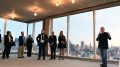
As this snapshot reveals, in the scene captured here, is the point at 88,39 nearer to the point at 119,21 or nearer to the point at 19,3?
the point at 119,21

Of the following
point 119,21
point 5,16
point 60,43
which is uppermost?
point 5,16

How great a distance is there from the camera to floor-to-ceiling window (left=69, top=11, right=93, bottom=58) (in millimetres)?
8596

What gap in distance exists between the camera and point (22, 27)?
42.8 ft

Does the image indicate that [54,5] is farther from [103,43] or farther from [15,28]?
[15,28]

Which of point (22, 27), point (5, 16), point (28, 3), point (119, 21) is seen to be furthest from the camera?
point (22, 27)

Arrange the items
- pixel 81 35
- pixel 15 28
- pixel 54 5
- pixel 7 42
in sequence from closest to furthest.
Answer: pixel 7 42
pixel 54 5
pixel 81 35
pixel 15 28

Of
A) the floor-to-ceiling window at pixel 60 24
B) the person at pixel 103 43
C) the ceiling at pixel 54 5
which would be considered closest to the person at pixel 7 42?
the ceiling at pixel 54 5

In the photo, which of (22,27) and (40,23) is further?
(22,27)

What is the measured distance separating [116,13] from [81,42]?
7.94 ft

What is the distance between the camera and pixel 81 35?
29.9 ft

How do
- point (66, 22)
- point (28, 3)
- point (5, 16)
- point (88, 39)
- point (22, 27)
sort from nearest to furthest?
point (28, 3) < point (88, 39) < point (66, 22) < point (5, 16) < point (22, 27)

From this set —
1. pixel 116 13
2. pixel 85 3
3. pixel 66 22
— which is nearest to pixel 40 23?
pixel 66 22

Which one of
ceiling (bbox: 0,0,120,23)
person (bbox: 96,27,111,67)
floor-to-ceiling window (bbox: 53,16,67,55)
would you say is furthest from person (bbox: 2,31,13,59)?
person (bbox: 96,27,111,67)

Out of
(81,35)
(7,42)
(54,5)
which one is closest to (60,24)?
(81,35)
